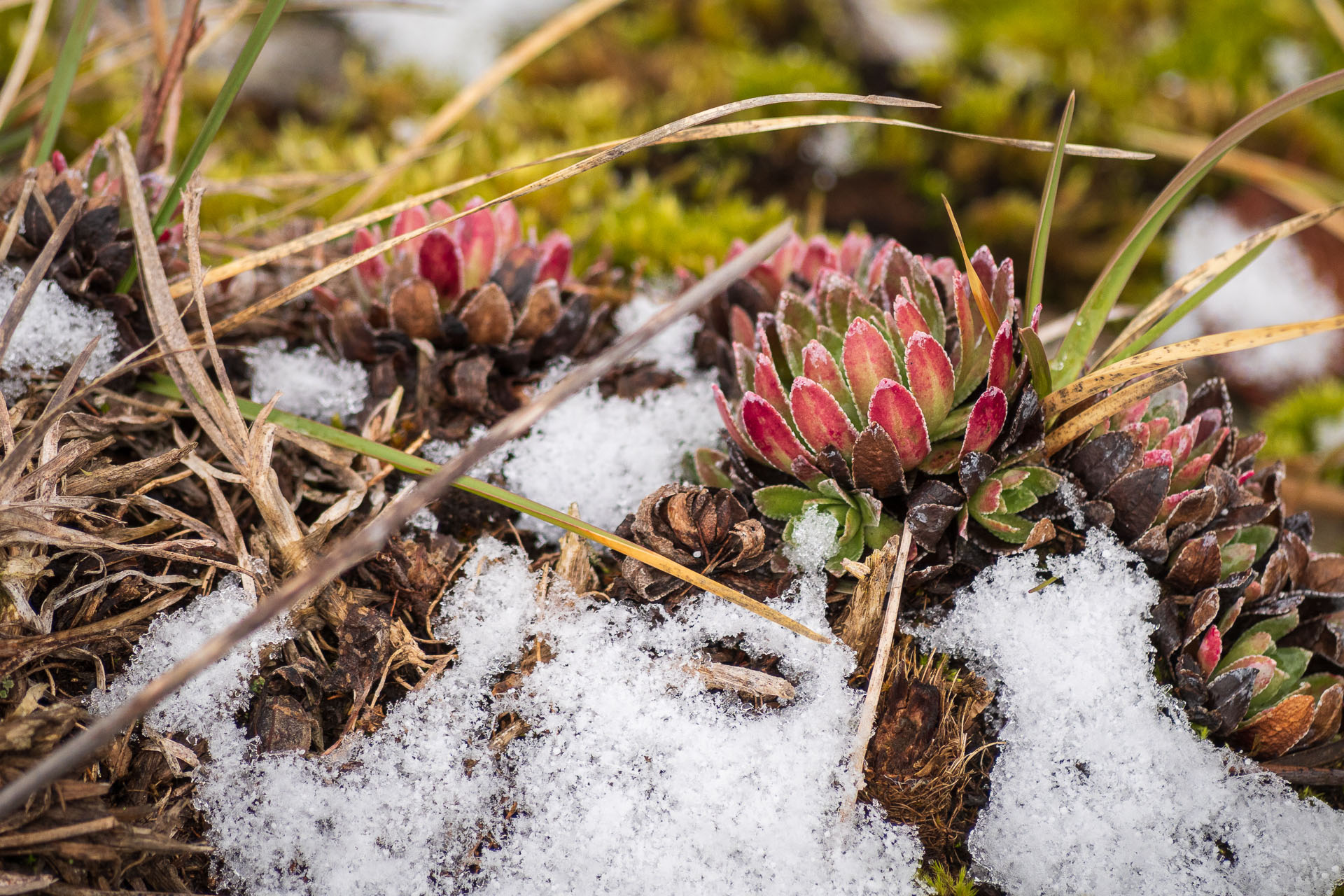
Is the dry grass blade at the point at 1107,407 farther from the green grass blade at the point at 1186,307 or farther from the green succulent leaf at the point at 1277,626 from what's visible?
the green succulent leaf at the point at 1277,626

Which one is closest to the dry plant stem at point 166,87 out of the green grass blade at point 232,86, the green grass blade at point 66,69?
the green grass blade at point 66,69

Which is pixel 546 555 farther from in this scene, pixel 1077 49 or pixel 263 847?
pixel 1077 49

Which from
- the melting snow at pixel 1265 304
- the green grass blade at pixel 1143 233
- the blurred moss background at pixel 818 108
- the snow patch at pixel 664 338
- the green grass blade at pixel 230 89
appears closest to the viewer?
the green grass blade at pixel 1143 233

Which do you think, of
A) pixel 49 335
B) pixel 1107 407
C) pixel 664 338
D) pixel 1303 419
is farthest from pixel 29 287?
pixel 1303 419

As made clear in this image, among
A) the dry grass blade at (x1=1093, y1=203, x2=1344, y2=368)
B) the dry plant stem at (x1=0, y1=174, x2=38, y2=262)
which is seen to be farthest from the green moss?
the dry plant stem at (x1=0, y1=174, x2=38, y2=262)

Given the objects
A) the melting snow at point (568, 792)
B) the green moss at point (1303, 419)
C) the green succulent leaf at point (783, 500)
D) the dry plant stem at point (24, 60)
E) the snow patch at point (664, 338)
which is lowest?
the green moss at point (1303, 419)

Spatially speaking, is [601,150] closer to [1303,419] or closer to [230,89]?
[230,89]
